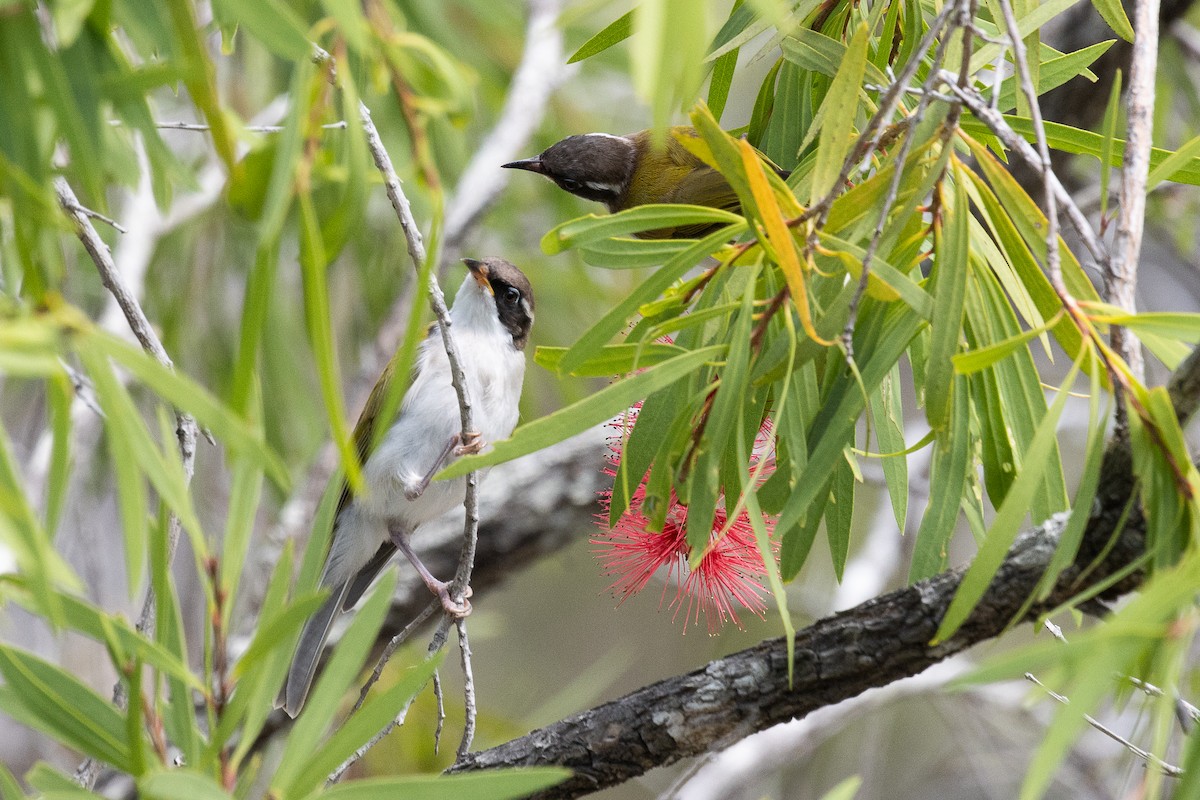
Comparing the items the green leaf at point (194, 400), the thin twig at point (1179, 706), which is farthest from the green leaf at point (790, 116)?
the green leaf at point (194, 400)

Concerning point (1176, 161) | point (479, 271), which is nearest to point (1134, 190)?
point (1176, 161)

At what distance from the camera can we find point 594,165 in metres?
3.33

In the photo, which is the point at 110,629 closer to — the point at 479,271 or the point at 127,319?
the point at 127,319

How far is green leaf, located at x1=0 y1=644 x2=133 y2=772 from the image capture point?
107 centimetres

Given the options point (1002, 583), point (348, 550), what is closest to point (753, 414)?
point (1002, 583)

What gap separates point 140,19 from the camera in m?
0.95

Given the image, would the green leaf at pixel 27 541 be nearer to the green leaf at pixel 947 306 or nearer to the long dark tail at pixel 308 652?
the green leaf at pixel 947 306

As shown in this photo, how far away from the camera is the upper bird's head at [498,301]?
325cm

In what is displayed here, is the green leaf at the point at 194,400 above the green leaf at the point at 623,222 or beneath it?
beneath

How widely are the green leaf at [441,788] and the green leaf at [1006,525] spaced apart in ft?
1.29

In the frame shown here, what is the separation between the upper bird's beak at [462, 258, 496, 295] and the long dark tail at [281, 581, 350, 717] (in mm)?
1044

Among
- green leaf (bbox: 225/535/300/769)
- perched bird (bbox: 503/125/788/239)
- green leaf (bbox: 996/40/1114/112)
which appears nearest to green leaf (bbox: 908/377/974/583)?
green leaf (bbox: 996/40/1114/112)

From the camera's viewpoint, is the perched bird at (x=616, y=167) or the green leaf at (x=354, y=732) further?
the perched bird at (x=616, y=167)

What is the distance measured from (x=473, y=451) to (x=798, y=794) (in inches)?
147
